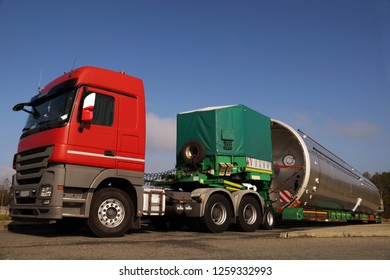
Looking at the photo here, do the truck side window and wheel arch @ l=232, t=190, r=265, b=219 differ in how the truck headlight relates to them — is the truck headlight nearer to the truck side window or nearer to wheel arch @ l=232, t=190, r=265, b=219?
the truck side window

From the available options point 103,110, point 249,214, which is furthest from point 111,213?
point 249,214

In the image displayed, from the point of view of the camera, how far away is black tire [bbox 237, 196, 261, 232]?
1046cm

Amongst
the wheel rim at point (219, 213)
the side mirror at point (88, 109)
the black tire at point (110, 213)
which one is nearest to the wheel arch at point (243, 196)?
the wheel rim at point (219, 213)

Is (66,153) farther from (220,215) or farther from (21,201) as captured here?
(220,215)

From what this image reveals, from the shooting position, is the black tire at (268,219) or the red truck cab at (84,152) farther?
the black tire at (268,219)

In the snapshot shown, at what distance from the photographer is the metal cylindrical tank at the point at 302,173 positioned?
497 inches

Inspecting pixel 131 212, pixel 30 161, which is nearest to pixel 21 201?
pixel 30 161

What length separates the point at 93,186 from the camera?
7426 millimetres

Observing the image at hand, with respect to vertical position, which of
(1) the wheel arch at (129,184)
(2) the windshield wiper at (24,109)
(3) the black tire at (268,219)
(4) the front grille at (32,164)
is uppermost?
(2) the windshield wiper at (24,109)

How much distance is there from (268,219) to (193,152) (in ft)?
10.4

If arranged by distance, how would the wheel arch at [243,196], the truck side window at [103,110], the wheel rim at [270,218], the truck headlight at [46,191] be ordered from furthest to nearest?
the wheel rim at [270,218], the wheel arch at [243,196], the truck side window at [103,110], the truck headlight at [46,191]

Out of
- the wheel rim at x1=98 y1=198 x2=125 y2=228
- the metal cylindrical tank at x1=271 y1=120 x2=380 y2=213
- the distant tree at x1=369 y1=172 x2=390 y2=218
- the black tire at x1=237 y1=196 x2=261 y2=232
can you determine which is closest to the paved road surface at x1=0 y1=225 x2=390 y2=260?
the wheel rim at x1=98 y1=198 x2=125 y2=228

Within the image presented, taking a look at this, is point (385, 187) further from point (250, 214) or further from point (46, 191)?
point (46, 191)

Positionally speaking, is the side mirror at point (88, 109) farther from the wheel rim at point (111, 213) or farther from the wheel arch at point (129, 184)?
the wheel rim at point (111, 213)
